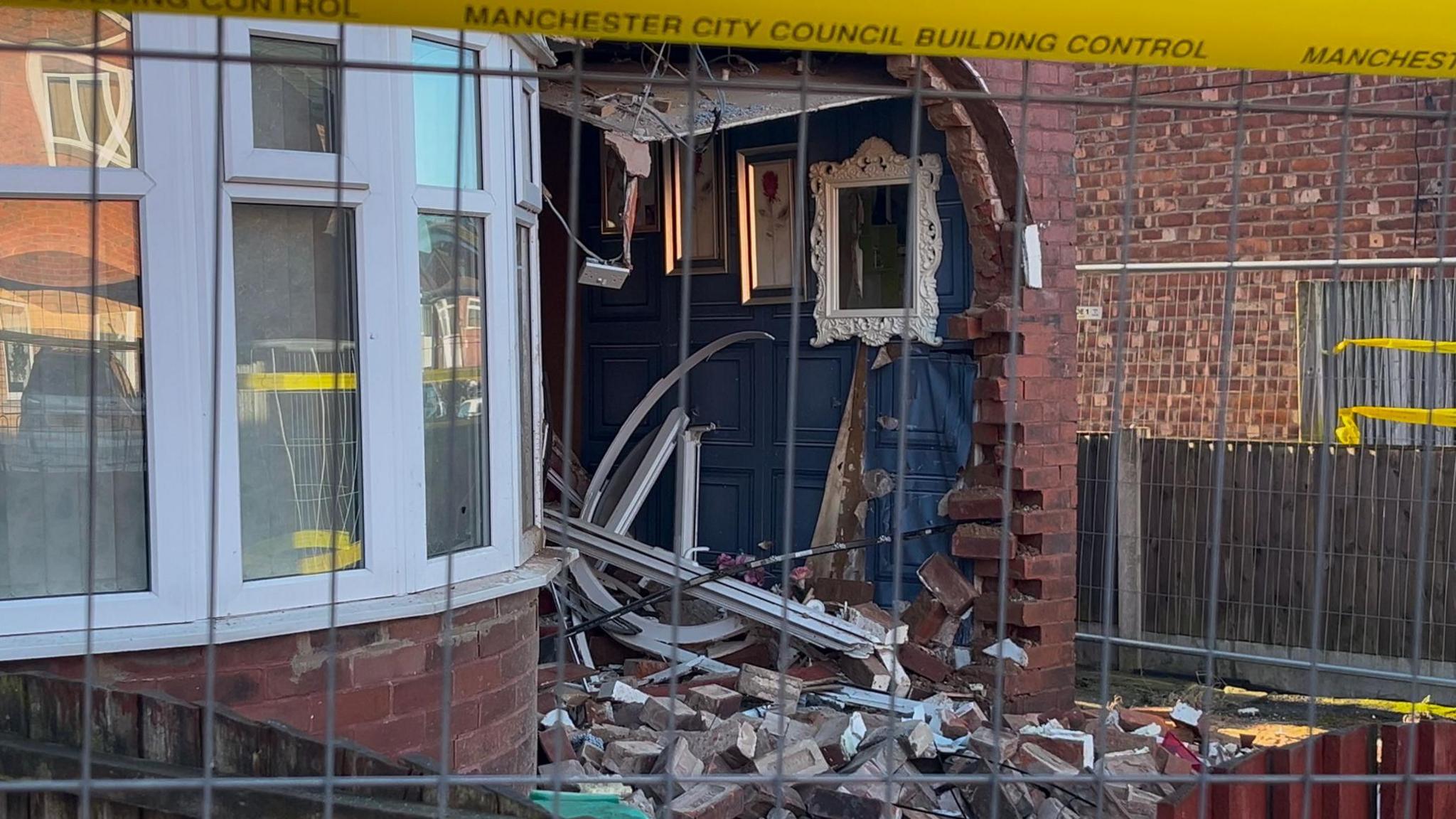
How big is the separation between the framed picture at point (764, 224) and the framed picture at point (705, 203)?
0.15 m

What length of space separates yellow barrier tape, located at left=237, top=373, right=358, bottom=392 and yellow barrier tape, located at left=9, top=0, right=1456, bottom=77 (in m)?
2.20

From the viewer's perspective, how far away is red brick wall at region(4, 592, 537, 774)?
3846 mm

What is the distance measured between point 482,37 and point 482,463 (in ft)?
4.57

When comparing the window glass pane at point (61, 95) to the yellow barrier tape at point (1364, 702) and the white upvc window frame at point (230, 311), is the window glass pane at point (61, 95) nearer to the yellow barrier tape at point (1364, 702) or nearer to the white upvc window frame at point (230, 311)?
the white upvc window frame at point (230, 311)

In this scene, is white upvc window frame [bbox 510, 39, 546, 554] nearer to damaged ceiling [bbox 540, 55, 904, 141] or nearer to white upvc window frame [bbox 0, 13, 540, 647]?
white upvc window frame [bbox 0, 13, 540, 647]

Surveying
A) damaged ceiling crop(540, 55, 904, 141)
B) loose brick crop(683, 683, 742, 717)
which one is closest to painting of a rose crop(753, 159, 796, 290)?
damaged ceiling crop(540, 55, 904, 141)

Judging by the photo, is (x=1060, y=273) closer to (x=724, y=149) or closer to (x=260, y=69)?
(x=724, y=149)

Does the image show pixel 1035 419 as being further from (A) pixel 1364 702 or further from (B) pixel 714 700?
(A) pixel 1364 702

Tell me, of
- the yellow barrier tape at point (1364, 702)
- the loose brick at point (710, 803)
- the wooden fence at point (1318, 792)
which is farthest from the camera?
the yellow barrier tape at point (1364, 702)

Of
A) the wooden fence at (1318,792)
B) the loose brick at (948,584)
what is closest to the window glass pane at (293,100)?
the wooden fence at (1318,792)

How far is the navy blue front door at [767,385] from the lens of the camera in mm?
7527

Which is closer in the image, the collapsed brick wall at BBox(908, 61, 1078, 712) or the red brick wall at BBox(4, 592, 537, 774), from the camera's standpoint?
the red brick wall at BBox(4, 592, 537, 774)

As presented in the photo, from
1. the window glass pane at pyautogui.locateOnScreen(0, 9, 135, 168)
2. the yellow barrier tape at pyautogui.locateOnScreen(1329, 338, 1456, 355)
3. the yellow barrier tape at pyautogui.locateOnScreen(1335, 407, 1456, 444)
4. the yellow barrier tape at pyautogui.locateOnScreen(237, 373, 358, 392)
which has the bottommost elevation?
the yellow barrier tape at pyautogui.locateOnScreen(1335, 407, 1456, 444)

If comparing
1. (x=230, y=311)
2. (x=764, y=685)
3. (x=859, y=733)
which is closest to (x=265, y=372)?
(x=230, y=311)
